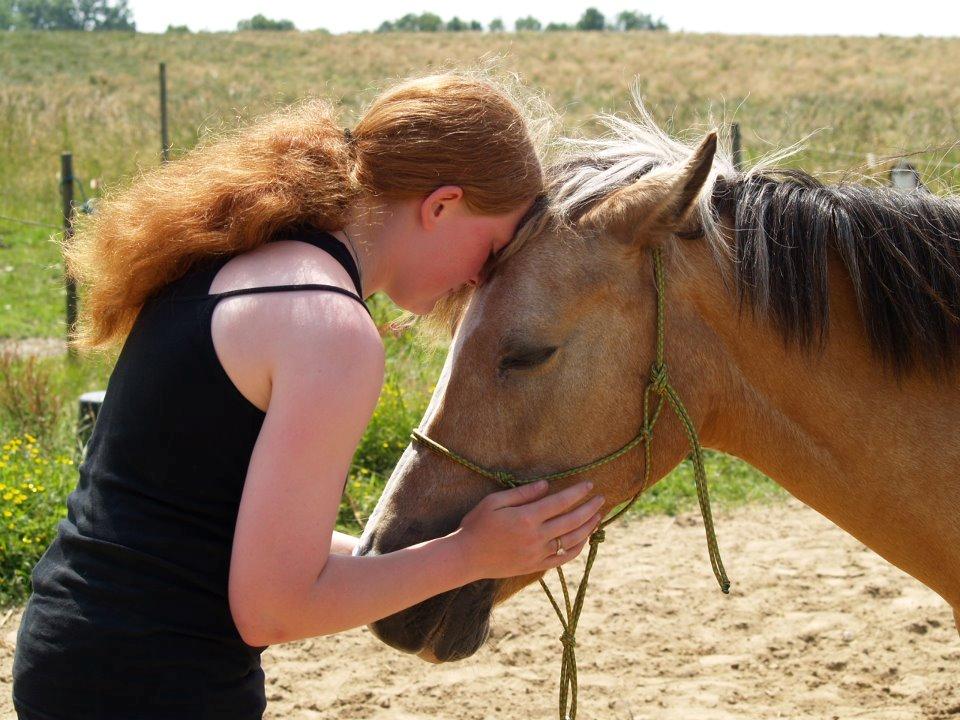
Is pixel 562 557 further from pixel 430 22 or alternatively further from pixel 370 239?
pixel 430 22

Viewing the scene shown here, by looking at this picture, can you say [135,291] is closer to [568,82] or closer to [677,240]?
[677,240]

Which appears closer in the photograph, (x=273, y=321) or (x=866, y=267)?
(x=273, y=321)

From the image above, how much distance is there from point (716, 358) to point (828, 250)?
362 millimetres

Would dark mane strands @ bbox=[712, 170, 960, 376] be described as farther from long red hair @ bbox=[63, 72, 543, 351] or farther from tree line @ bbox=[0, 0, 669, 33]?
tree line @ bbox=[0, 0, 669, 33]

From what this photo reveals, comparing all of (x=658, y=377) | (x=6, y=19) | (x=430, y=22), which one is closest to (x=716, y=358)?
(x=658, y=377)

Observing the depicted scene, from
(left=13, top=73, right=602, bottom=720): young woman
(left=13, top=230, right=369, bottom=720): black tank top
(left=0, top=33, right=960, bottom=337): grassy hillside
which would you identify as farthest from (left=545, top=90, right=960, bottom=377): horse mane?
(left=13, top=230, right=369, bottom=720): black tank top

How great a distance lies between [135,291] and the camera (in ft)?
5.95

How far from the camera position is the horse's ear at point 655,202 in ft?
6.04

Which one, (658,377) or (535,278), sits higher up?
(535,278)

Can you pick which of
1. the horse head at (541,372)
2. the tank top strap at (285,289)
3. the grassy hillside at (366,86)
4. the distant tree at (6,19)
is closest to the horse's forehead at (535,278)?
the horse head at (541,372)

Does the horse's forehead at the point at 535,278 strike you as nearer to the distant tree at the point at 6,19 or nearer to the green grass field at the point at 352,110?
the green grass field at the point at 352,110

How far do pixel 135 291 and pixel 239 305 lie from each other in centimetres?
34

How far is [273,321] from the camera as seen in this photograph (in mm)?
1548

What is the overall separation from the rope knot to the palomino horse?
19 millimetres
